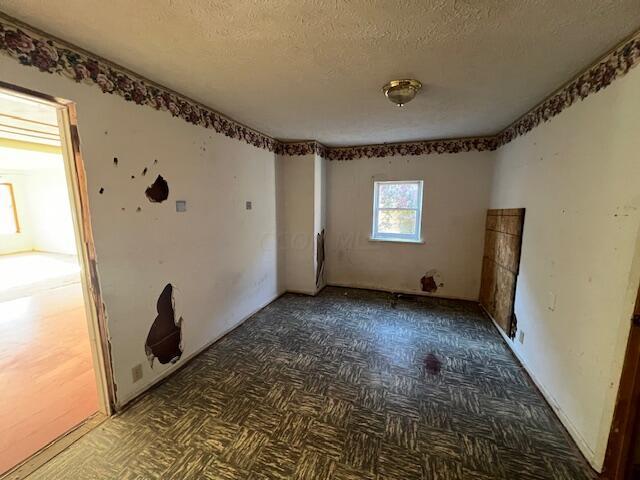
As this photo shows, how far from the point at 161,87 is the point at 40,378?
8.29ft

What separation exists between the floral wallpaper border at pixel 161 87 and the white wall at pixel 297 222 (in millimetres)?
744

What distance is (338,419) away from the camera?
176 cm

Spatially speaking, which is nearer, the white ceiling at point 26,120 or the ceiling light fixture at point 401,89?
the ceiling light fixture at point 401,89

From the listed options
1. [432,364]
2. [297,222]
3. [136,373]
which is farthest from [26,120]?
[432,364]

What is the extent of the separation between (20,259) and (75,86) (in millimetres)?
7794

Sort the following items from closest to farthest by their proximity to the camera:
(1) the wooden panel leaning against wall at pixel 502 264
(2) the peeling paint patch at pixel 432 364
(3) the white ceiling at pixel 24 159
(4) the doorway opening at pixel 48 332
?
(4) the doorway opening at pixel 48 332, (2) the peeling paint patch at pixel 432 364, (1) the wooden panel leaning against wall at pixel 502 264, (3) the white ceiling at pixel 24 159

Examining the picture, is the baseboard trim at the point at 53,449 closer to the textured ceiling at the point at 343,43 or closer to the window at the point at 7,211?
the textured ceiling at the point at 343,43

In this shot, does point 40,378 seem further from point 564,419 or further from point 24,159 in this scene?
point 24,159

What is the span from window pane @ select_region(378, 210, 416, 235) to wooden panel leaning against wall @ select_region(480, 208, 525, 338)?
3.31ft

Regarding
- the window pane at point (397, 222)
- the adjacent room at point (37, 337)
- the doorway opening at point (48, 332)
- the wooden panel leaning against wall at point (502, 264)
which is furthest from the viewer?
the window pane at point (397, 222)

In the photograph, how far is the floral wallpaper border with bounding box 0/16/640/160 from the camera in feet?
4.31

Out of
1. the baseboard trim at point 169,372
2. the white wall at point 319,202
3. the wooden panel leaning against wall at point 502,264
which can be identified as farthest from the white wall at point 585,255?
the baseboard trim at point 169,372

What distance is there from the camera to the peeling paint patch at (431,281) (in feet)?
13.0

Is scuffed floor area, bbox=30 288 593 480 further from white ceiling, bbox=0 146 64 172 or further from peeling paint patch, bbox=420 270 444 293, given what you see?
white ceiling, bbox=0 146 64 172
